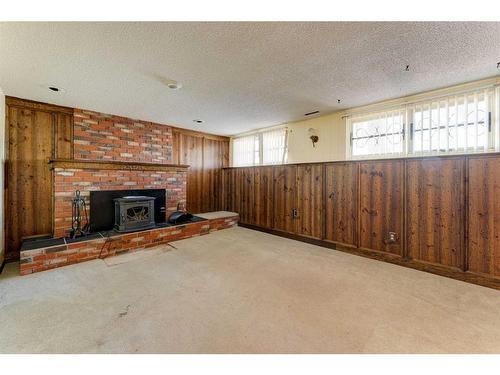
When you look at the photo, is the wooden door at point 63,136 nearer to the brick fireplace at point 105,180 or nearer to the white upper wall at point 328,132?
the brick fireplace at point 105,180

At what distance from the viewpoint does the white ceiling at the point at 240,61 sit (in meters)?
1.78

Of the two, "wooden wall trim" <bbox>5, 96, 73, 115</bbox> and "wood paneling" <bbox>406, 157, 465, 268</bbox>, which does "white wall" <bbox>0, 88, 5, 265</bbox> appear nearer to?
"wooden wall trim" <bbox>5, 96, 73, 115</bbox>

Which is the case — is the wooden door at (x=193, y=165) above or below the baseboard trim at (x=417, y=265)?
above

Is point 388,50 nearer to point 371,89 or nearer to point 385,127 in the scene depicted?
point 371,89

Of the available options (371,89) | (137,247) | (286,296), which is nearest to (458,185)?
(371,89)

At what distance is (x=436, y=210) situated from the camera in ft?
9.29

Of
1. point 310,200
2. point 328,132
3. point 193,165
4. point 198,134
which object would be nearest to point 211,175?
point 193,165

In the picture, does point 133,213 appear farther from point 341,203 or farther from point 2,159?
point 341,203

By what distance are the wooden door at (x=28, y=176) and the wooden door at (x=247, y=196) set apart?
12.1 ft

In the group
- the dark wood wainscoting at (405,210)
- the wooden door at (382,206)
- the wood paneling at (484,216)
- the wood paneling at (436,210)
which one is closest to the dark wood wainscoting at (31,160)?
the dark wood wainscoting at (405,210)

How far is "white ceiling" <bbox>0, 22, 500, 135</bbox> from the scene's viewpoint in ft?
5.83

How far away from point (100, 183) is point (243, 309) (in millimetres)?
3455
